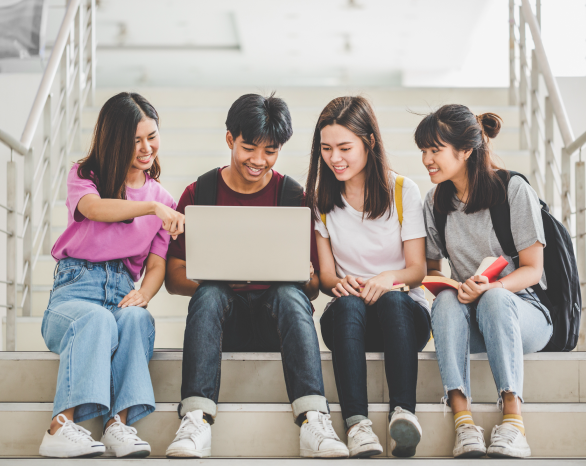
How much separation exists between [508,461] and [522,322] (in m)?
0.33

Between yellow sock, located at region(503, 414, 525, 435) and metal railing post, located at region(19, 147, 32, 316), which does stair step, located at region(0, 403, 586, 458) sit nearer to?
yellow sock, located at region(503, 414, 525, 435)

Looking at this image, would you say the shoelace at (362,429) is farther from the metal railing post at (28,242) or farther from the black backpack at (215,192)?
the metal railing post at (28,242)

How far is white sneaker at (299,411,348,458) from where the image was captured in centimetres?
115

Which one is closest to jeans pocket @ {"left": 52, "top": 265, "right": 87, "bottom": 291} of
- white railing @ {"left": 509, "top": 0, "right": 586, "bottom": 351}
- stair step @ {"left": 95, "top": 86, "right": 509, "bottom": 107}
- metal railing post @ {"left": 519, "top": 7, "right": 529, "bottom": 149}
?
white railing @ {"left": 509, "top": 0, "right": 586, "bottom": 351}

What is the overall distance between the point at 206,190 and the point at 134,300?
0.37 meters

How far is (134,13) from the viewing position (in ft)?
16.2

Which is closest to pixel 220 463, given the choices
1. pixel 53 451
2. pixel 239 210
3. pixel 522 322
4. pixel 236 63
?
pixel 53 451

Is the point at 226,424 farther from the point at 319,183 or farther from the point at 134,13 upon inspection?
the point at 134,13

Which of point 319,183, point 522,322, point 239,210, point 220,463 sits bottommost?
point 220,463

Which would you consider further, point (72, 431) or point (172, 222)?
point (172, 222)

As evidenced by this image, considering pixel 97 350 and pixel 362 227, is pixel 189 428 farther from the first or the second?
pixel 362 227

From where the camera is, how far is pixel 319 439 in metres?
1.16

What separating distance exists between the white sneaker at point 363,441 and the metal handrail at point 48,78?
4.86 feet

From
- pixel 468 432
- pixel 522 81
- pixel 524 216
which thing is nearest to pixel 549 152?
pixel 522 81
